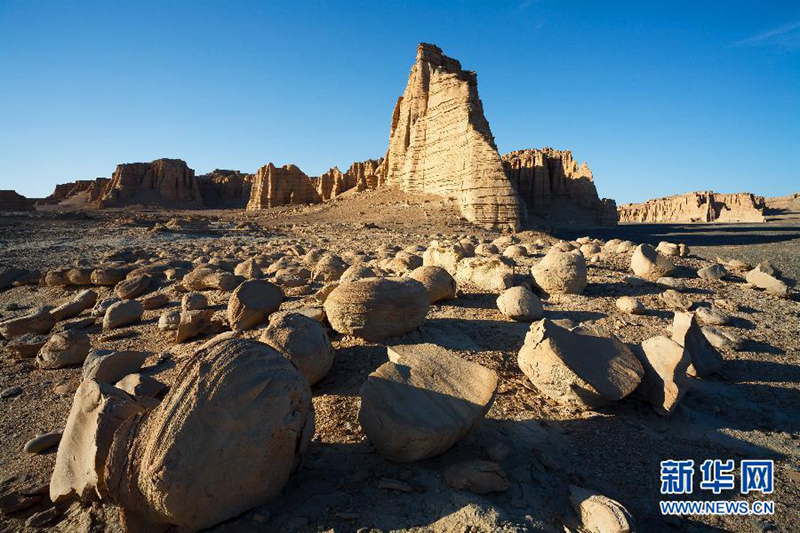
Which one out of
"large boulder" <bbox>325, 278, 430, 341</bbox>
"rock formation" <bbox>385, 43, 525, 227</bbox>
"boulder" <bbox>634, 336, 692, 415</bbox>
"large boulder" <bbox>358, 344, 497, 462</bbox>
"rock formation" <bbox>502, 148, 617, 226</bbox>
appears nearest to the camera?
"large boulder" <bbox>358, 344, 497, 462</bbox>

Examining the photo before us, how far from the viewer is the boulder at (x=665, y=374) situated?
273 centimetres

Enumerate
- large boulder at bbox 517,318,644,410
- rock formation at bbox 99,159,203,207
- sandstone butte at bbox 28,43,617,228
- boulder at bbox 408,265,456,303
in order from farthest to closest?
rock formation at bbox 99,159,203,207 < sandstone butte at bbox 28,43,617,228 < boulder at bbox 408,265,456,303 < large boulder at bbox 517,318,644,410

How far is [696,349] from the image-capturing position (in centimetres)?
334

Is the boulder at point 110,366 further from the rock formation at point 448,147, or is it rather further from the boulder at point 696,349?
the rock formation at point 448,147

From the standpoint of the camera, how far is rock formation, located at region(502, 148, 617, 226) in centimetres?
3238

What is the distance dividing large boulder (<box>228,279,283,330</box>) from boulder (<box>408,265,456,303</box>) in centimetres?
173

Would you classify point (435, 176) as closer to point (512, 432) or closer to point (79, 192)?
point (512, 432)

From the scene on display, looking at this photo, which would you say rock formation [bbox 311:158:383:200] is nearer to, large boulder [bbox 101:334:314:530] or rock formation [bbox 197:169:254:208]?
rock formation [bbox 197:169:254:208]

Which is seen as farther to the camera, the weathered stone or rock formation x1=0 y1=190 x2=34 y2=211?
rock formation x1=0 y1=190 x2=34 y2=211

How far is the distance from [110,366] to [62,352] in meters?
1.06

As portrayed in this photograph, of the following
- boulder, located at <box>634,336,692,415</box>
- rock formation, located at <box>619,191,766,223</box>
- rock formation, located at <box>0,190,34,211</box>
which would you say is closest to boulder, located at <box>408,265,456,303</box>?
boulder, located at <box>634,336,692,415</box>

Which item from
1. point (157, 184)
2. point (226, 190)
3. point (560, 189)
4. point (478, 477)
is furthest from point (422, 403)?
point (226, 190)

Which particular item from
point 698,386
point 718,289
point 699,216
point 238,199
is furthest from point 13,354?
point 699,216

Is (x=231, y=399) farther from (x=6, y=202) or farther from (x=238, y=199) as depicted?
(x=238, y=199)
